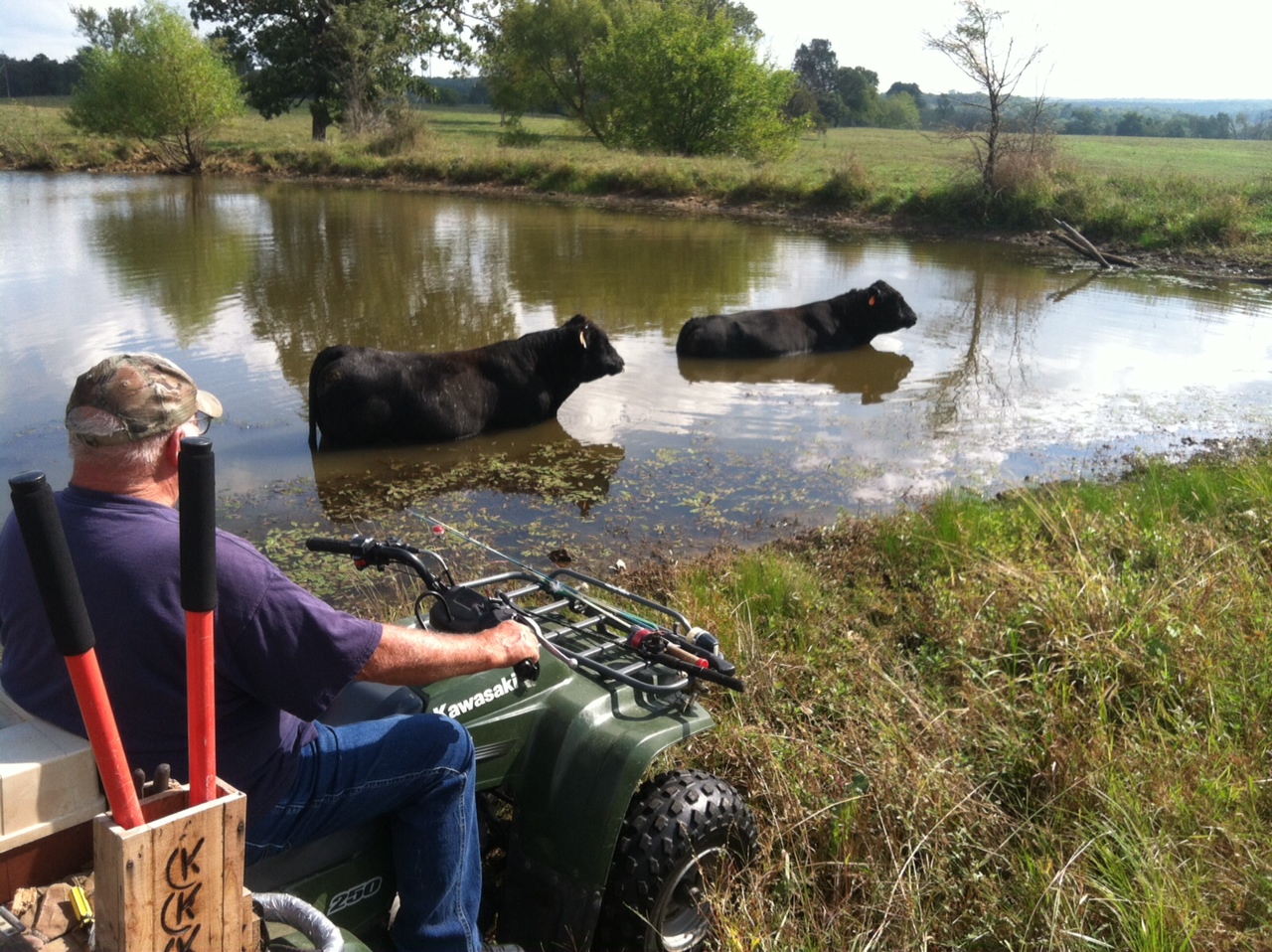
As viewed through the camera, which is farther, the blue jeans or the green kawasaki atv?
the green kawasaki atv

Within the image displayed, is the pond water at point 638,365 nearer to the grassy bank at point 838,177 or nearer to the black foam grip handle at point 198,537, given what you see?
the grassy bank at point 838,177

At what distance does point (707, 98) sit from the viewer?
145 ft

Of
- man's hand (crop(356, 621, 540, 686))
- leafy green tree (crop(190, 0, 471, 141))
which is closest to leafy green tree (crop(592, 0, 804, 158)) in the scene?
leafy green tree (crop(190, 0, 471, 141))

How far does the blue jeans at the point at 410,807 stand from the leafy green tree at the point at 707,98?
142 feet

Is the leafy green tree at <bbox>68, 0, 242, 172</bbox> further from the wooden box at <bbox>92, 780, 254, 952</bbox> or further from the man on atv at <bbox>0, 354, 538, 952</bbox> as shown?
the wooden box at <bbox>92, 780, 254, 952</bbox>

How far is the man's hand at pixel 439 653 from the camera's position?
2624 millimetres

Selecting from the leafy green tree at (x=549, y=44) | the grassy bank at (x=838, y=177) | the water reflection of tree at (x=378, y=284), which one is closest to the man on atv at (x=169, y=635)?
the water reflection of tree at (x=378, y=284)

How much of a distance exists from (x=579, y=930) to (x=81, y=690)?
78.1 inches

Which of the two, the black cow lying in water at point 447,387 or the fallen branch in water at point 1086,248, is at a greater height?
the fallen branch in water at point 1086,248

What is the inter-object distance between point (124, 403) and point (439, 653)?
934 mm

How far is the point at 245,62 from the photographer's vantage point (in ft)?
185

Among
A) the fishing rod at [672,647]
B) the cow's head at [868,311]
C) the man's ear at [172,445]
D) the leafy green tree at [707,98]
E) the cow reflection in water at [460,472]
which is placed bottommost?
the cow reflection in water at [460,472]

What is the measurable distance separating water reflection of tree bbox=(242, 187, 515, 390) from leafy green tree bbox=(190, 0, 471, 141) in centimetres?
2572

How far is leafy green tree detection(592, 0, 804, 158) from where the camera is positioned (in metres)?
43.9
